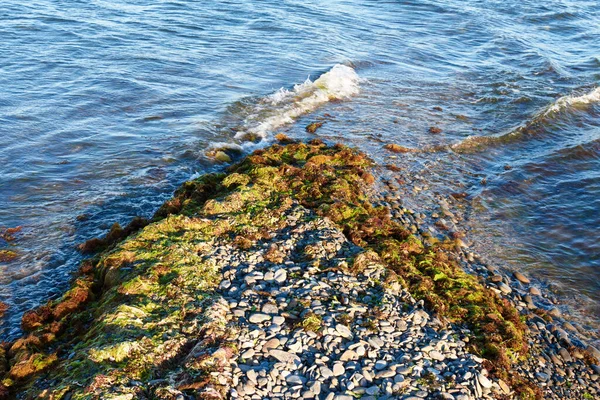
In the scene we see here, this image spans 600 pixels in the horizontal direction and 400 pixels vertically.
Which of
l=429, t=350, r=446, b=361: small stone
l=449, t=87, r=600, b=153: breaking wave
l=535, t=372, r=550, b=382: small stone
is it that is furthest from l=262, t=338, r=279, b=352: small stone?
l=449, t=87, r=600, b=153: breaking wave

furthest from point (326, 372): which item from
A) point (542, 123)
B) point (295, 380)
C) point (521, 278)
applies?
point (542, 123)

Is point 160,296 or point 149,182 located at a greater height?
point 160,296

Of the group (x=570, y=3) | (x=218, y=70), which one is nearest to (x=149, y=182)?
(x=218, y=70)

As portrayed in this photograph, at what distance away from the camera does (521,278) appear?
38.7 ft

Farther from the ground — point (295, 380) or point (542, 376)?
point (295, 380)

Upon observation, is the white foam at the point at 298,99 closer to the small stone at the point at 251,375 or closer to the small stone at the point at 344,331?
the small stone at the point at 344,331

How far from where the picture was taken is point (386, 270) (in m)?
10.0

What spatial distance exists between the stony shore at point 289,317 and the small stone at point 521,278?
0.09m

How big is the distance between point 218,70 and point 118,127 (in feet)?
22.4

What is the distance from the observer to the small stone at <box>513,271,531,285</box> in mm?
11744

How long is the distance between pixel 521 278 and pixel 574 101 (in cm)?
1312

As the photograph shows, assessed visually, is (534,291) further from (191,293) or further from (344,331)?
(191,293)

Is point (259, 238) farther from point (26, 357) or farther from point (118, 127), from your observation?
point (118, 127)

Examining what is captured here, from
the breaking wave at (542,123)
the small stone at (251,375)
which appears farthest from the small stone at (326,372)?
the breaking wave at (542,123)
